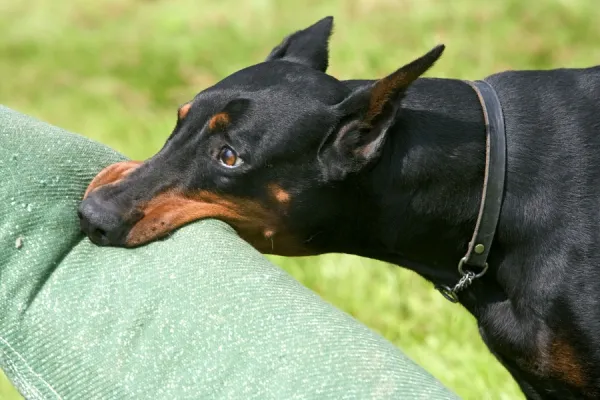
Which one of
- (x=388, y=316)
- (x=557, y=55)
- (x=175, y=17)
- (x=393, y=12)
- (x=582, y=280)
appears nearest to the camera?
(x=582, y=280)

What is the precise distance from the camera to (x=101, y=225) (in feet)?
9.16

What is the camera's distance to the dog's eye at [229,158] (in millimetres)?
3143

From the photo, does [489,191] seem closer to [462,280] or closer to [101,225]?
[462,280]

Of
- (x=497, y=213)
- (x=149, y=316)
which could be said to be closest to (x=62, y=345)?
(x=149, y=316)

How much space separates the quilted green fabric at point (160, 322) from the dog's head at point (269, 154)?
0.27 m

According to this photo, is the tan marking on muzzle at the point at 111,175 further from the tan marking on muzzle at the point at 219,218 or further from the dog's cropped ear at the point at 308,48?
the dog's cropped ear at the point at 308,48

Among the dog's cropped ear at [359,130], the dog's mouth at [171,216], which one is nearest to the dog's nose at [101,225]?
the dog's mouth at [171,216]

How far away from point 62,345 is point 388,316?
8.96ft

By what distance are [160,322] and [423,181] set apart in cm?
125

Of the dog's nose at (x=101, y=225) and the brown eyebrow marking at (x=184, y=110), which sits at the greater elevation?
the brown eyebrow marking at (x=184, y=110)

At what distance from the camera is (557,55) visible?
7988 mm

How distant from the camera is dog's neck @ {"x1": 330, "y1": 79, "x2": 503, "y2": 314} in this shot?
127 inches

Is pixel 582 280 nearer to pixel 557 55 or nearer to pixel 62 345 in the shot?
pixel 62 345

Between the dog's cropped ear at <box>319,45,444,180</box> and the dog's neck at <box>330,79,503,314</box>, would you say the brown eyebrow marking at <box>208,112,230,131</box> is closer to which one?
the dog's cropped ear at <box>319,45,444,180</box>
